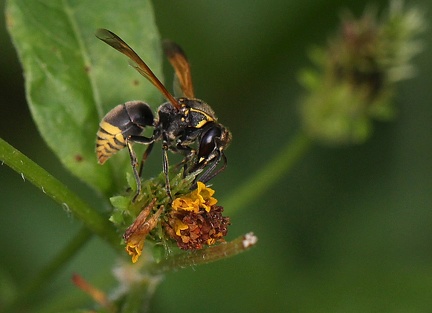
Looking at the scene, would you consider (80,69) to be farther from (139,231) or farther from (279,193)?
(279,193)

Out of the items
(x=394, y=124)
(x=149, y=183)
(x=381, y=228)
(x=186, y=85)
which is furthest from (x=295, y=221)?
(x=149, y=183)

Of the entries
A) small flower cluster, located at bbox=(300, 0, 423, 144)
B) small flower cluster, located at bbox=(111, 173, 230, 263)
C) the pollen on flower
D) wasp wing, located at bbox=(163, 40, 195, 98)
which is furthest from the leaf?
small flower cluster, located at bbox=(300, 0, 423, 144)

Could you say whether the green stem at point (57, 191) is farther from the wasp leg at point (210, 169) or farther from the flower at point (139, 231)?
the wasp leg at point (210, 169)

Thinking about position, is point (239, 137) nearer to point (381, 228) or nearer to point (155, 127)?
point (381, 228)

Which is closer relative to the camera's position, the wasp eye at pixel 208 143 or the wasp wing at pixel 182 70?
the wasp eye at pixel 208 143

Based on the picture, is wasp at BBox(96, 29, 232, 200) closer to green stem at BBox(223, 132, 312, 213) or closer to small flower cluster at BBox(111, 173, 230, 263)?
small flower cluster at BBox(111, 173, 230, 263)

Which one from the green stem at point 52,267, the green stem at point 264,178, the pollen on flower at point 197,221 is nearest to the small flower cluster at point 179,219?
the pollen on flower at point 197,221
